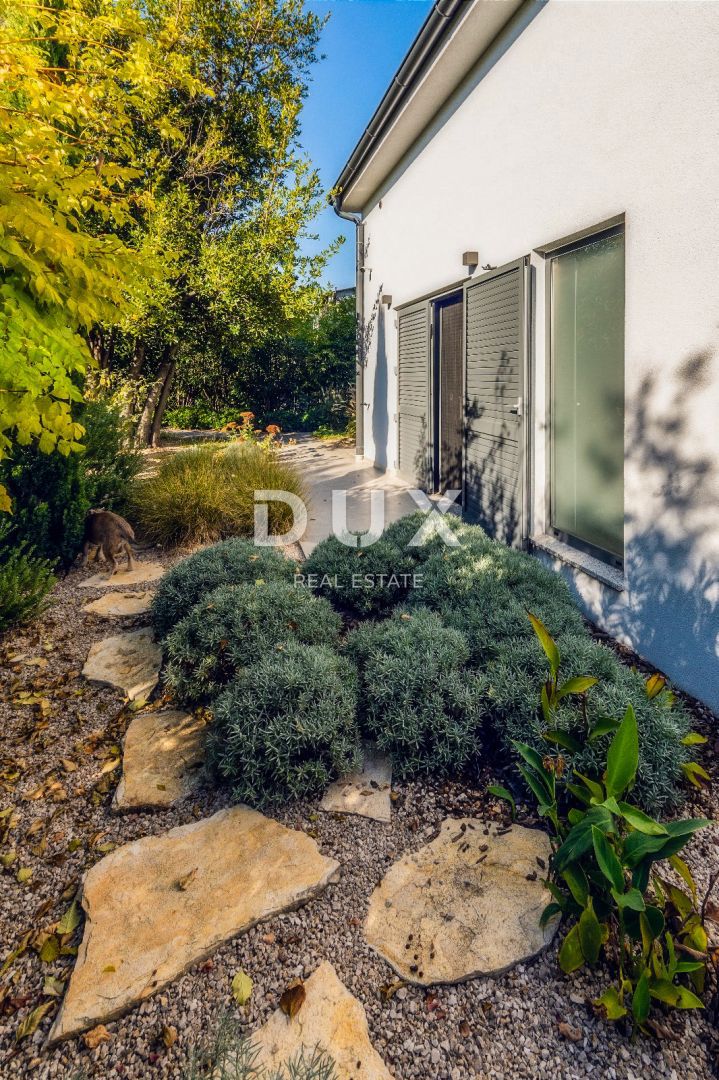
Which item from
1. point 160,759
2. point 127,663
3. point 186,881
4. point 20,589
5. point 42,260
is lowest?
point 186,881

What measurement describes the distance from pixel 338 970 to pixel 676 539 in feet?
8.28

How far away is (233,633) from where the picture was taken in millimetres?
3270

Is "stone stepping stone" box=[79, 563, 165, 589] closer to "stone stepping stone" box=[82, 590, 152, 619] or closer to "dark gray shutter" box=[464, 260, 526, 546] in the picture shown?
"stone stepping stone" box=[82, 590, 152, 619]

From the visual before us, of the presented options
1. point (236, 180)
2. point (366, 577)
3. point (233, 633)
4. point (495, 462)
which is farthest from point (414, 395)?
point (233, 633)

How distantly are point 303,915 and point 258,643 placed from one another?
4.47 ft

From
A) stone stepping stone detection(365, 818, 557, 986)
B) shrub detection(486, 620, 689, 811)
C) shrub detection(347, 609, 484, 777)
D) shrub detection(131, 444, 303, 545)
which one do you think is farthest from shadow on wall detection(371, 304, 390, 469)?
stone stepping stone detection(365, 818, 557, 986)

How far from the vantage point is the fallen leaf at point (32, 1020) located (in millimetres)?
1686

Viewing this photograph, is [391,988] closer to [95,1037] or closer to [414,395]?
[95,1037]

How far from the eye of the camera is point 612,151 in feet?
11.9

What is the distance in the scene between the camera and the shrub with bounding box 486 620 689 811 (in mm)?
2368

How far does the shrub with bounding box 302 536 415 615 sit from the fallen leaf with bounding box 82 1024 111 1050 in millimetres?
2602

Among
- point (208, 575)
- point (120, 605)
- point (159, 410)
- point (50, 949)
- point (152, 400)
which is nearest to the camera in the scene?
point (50, 949)

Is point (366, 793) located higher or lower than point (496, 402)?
lower

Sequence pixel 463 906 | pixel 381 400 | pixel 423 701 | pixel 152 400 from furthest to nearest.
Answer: pixel 152 400 < pixel 381 400 < pixel 423 701 < pixel 463 906
